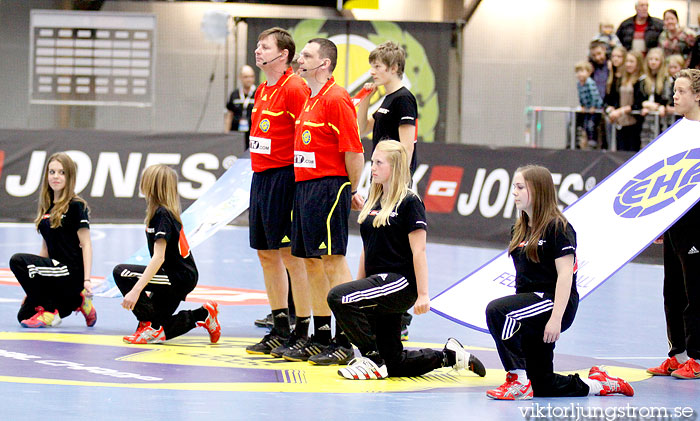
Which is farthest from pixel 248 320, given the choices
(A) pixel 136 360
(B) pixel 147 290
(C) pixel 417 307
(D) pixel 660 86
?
(D) pixel 660 86

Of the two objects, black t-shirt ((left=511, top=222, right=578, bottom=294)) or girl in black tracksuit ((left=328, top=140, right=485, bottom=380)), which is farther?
girl in black tracksuit ((left=328, top=140, right=485, bottom=380))

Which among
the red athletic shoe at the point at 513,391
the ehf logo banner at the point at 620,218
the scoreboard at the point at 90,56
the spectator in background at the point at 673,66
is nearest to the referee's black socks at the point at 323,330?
the ehf logo banner at the point at 620,218

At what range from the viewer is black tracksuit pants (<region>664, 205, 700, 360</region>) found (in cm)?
617

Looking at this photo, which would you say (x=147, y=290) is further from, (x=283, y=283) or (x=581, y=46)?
(x=581, y=46)

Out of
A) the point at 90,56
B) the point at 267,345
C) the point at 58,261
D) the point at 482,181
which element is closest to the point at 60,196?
Answer: the point at 58,261

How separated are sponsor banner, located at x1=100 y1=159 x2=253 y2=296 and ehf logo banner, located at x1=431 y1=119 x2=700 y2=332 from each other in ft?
7.20

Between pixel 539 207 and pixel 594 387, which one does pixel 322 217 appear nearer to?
pixel 539 207

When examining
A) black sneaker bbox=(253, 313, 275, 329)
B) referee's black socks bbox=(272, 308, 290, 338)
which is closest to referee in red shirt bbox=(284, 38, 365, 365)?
referee's black socks bbox=(272, 308, 290, 338)

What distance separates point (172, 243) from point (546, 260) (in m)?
2.77

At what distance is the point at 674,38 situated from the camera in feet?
45.6

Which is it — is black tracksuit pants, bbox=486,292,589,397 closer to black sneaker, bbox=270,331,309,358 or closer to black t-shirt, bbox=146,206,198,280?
black sneaker, bbox=270,331,309,358

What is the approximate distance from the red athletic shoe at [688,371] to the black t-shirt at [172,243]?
3211 mm

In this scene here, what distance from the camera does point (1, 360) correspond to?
6059 mm

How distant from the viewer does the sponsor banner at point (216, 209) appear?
26.1 ft
